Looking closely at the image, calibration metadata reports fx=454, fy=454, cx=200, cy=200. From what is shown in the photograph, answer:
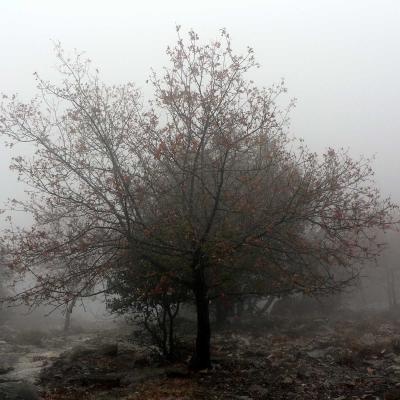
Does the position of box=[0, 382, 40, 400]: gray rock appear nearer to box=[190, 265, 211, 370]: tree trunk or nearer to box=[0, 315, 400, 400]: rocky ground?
A: box=[0, 315, 400, 400]: rocky ground

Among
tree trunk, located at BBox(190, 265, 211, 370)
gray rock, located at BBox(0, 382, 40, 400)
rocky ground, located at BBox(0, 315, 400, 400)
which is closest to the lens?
gray rock, located at BBox(0, 382, 40, 400)

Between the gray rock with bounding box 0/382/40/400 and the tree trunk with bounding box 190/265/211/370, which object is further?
the tree trunk with bounding box 190/265/211/370

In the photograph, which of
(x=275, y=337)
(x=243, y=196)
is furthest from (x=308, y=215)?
(x=275, y=337)

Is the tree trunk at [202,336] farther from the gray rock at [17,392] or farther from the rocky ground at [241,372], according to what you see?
the gray rock at [17,392]

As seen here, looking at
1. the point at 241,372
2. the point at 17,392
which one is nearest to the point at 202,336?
the point at 241,372

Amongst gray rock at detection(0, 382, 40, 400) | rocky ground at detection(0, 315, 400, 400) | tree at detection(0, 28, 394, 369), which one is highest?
tree at detection(0, 28, 394, 369)

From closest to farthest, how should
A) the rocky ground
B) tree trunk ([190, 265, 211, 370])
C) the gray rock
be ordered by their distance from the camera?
the gray rock < the rocky ground < tree trunk ([190, 265, 211, 370])

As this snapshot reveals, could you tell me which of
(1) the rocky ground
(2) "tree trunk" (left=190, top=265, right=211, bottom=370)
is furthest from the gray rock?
(2) "tree trunk" (left=190, top=265, right=211, bottom=370)

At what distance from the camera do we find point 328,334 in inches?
888

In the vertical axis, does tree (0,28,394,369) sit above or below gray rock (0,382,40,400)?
above

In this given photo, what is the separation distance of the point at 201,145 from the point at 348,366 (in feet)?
29.8

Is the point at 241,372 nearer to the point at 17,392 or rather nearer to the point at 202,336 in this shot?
the point at 202,336

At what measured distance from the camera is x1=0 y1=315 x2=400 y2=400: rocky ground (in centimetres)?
1253

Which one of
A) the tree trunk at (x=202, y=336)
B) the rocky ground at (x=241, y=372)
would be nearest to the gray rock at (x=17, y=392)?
the rocky ground at (x=241, y=372)
